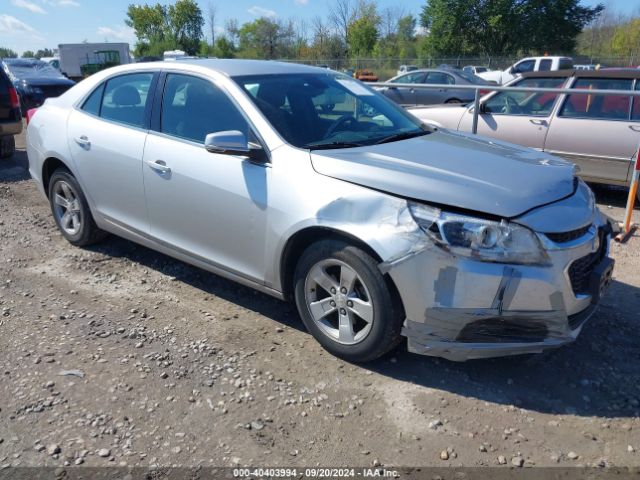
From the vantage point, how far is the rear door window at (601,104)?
22.1 ft

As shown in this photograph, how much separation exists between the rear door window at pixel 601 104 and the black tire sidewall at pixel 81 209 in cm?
572

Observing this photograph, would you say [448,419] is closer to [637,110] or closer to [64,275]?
[64,275]

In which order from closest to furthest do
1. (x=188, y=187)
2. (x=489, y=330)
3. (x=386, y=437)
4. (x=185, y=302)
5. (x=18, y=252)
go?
(x=386, y=437) < (x=489, y=330) < (x=188, y=187) < (x=185, y=302) < (x=18, y=252)

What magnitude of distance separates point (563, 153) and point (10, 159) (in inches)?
353

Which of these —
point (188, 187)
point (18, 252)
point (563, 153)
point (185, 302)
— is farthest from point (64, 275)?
point (563, 153)

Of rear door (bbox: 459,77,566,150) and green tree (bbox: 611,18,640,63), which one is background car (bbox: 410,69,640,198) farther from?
green tree (bbox: 611,18,640,63)

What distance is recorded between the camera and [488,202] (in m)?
2.88

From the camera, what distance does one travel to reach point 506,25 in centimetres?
5206

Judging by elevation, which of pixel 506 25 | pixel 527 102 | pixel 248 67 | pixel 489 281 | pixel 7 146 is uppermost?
pixel 506 25

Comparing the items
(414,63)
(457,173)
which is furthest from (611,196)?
(414,63)

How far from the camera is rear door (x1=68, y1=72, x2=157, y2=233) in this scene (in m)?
4.25

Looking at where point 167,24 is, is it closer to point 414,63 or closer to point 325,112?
point 414,63

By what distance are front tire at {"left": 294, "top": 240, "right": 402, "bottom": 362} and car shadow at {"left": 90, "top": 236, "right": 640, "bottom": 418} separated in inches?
8.5

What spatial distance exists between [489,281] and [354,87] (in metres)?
2.31
